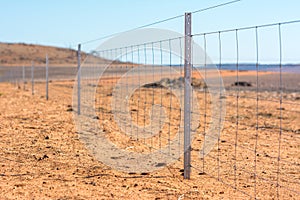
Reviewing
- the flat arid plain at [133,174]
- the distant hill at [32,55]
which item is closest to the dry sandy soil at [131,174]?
the flat arid plain at [133,174]

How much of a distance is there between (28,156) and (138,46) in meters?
2.41

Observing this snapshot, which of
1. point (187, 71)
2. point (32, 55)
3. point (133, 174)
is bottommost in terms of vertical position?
point (133, 174)

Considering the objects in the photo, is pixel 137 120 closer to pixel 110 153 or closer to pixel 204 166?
pixel 110 153

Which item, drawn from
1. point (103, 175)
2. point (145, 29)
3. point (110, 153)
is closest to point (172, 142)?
point (110, 153)

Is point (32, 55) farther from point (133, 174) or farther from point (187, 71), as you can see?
point (187, 71)

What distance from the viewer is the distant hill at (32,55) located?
6575 cm

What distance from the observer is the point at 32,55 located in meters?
72.4

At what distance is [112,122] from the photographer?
9.74 m

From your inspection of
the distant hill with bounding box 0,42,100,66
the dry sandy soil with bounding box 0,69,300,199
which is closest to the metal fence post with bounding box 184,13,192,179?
the dry sandy soil with bounding box 0,69,300,199

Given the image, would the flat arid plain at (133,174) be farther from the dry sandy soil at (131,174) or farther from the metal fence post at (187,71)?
the metal fence post at (187,71)

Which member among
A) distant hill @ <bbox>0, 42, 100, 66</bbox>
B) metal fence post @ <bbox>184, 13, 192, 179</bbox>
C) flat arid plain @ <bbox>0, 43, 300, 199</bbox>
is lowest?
flat arid plain @ <bbox>0, 43, 300, 199</bbox>

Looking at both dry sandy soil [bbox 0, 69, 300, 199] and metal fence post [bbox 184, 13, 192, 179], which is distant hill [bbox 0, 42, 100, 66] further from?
metal fence post [bbox 184, 13, 192, 179]

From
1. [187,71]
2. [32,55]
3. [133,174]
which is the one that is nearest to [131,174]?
[133,174]

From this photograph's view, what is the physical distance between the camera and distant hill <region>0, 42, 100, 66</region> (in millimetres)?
65750
